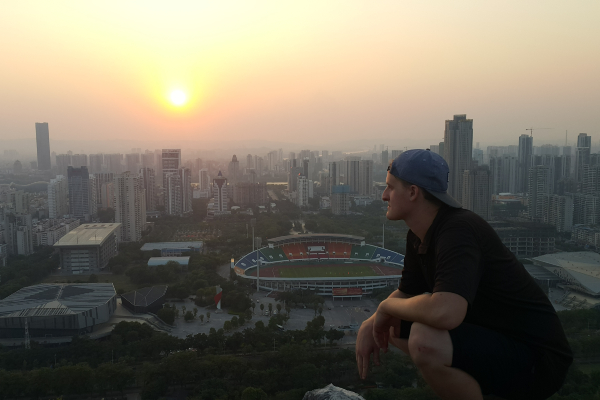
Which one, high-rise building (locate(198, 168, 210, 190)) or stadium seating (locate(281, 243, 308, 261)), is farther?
high-rise building (locate(198, 168, 210, 190))

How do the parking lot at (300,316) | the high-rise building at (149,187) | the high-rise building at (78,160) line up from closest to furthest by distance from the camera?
the parking lot at (300,316) → the high-rise building at (149,187) → the high-rise building at (78,160)

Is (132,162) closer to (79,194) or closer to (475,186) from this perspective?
(79,194)

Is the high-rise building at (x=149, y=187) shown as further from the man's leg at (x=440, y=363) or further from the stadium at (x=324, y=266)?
the man's leg at (x=440, y=363)

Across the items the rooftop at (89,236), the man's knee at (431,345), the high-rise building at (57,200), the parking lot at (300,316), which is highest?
the man's knee at (431,345)

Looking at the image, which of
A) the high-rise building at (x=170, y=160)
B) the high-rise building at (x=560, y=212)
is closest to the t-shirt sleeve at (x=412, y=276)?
the high-rise building at (x=560, y=212)

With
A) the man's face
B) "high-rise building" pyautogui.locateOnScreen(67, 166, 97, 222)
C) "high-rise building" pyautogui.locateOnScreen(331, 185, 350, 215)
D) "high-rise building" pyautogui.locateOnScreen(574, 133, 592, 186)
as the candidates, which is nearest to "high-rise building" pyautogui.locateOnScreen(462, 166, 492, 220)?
"high-rise building" pyautogui.locateOnScreen(574, 133, 592, 186)

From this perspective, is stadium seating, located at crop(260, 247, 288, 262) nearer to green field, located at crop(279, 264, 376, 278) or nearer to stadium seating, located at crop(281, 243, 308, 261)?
stadium seating, located at crop(281, 243, 308, 261)

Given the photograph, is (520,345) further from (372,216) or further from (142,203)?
(372,216)
